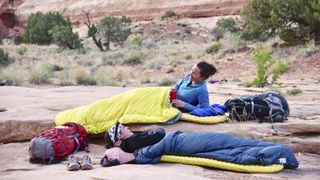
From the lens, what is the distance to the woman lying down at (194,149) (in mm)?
5000

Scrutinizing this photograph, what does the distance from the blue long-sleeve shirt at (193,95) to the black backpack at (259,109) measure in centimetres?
33

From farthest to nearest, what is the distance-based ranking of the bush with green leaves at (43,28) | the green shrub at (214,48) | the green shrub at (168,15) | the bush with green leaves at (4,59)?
the green shrub at (168,15) → the bush with green leaves at (43,28) → the green shrub at (214,48) → the bush with green leaves at (4,59)

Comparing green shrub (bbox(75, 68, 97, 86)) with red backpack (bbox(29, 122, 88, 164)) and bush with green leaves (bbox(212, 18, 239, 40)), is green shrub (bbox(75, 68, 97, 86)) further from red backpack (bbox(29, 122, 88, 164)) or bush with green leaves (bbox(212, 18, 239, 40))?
bush with green leaves (bbox(212, 18, 239, 40))

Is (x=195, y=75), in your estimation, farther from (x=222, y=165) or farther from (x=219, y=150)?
(x=222, y=165)

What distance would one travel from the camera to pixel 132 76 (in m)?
19.3

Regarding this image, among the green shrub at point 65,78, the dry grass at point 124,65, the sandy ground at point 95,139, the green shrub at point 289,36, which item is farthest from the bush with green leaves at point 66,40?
the sandy ground at point 95,139

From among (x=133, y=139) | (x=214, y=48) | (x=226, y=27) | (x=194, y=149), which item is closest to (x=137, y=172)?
(x=133, y=139)

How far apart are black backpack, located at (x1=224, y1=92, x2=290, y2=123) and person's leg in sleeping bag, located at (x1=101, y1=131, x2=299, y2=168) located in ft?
3.97

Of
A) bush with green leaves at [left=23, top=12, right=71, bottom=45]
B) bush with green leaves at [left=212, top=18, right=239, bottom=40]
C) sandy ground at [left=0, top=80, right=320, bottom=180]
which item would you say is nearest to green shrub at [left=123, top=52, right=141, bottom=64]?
bush with green leaves at [left=212, top=18, right=239, bottom=40]

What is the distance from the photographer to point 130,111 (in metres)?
6.30

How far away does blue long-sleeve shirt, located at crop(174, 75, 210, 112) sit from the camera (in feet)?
21.2

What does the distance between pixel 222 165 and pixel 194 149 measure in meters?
0.32

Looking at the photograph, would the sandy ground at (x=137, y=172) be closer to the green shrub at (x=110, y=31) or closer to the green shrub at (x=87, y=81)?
the green shrub at (x=87, y=81)

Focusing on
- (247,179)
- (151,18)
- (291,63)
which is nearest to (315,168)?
(247,179)
